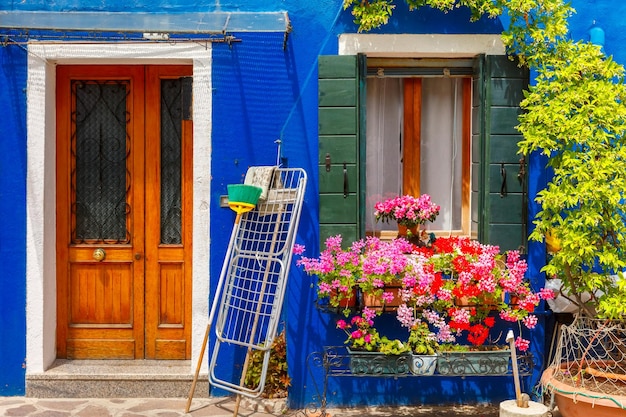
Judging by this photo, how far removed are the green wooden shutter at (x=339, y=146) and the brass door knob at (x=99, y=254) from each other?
6.02 ft

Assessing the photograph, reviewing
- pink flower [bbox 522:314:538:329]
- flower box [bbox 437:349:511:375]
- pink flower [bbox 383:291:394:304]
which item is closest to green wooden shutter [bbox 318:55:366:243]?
pink flower [bbox 383:291:394:304]

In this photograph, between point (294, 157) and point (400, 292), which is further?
point (294, 157)

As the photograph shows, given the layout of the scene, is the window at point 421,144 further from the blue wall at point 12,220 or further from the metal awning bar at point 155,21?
the blue wall at point 12,220

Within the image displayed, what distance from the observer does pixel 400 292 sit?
234 inches

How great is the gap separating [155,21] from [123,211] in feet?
5.14

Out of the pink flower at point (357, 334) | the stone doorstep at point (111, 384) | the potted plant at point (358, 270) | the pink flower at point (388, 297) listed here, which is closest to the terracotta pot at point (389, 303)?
the potted plant at point (358, 270)

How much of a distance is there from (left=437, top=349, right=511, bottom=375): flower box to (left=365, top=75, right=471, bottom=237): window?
1.26 metres

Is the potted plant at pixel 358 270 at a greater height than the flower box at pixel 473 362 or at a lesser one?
greater

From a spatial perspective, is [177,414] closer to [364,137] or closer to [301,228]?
[301,228]

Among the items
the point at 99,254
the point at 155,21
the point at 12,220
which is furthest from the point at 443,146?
the point at 12,220

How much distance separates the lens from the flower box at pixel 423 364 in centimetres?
586

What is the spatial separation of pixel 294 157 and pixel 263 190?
467 millimetres

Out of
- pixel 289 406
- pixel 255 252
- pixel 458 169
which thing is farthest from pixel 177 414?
pixel 458 169

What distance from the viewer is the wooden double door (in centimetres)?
687
